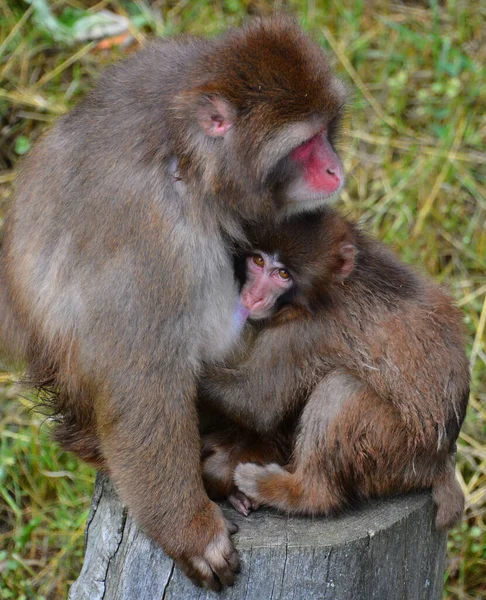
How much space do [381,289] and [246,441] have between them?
883 millimetres

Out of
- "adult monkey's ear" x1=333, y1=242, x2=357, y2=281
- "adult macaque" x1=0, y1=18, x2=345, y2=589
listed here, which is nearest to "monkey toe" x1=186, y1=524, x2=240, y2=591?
"adult macaque" x1=0, y1=18, x2=345, y2=589

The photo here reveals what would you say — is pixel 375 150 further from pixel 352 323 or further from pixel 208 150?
pixel 208 150

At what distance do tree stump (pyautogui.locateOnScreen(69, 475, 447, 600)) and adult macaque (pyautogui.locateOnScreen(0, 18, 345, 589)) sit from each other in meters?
0.11

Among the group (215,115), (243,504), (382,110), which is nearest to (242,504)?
(243,504)

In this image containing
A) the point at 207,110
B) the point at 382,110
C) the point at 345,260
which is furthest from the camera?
the point at 382,110

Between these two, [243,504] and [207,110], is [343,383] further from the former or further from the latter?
[207,110]

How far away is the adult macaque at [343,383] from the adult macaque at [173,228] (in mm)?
328

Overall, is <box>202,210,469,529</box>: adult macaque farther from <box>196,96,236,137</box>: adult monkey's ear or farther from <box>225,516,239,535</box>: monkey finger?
<box>196,96,236,137</box>: adult monkey's ear

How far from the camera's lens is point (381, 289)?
14.0 ft

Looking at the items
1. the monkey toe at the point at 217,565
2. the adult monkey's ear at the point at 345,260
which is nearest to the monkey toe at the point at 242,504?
the monkey toe at the point at 217,565

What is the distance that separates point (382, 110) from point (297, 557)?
508cm

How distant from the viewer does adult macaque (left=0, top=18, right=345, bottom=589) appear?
3.62 meters

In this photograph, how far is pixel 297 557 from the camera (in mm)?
3623

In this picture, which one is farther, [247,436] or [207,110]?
[247,436]
